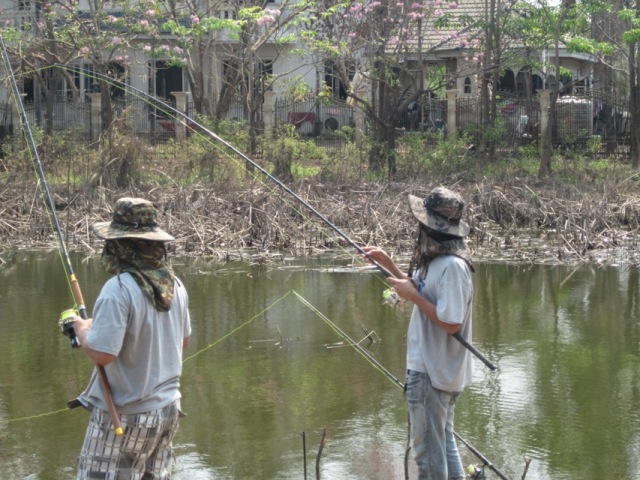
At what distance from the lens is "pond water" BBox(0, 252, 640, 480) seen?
21.4 ft

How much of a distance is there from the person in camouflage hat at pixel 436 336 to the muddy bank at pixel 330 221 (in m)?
9.23

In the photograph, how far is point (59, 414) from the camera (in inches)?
291

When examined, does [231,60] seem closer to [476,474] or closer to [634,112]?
[634,112]

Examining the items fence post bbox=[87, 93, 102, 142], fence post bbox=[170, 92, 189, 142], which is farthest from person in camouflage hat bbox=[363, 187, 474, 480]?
fence post bbox=[87, 93, 102, 142]

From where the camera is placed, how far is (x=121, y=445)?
4.11 metres

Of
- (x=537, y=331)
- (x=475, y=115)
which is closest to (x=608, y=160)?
(x=475, y=115)

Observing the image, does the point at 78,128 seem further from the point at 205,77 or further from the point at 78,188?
the point at 205,77

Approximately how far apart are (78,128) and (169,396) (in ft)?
60.6

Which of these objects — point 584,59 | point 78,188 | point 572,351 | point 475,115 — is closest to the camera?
point 572,351

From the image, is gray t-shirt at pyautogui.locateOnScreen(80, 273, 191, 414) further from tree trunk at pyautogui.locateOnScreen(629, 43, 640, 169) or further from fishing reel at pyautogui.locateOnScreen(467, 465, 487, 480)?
tree trunk at pyautogui.locateOnScreen(629, 43, 640, 169)

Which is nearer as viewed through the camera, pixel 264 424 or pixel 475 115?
pixel 264 424

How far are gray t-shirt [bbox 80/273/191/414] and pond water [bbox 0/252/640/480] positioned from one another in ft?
5.89

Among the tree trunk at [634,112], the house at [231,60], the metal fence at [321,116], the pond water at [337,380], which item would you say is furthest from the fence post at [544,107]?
the pond water at [337,380]

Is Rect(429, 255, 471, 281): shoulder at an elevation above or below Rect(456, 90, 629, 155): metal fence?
below
